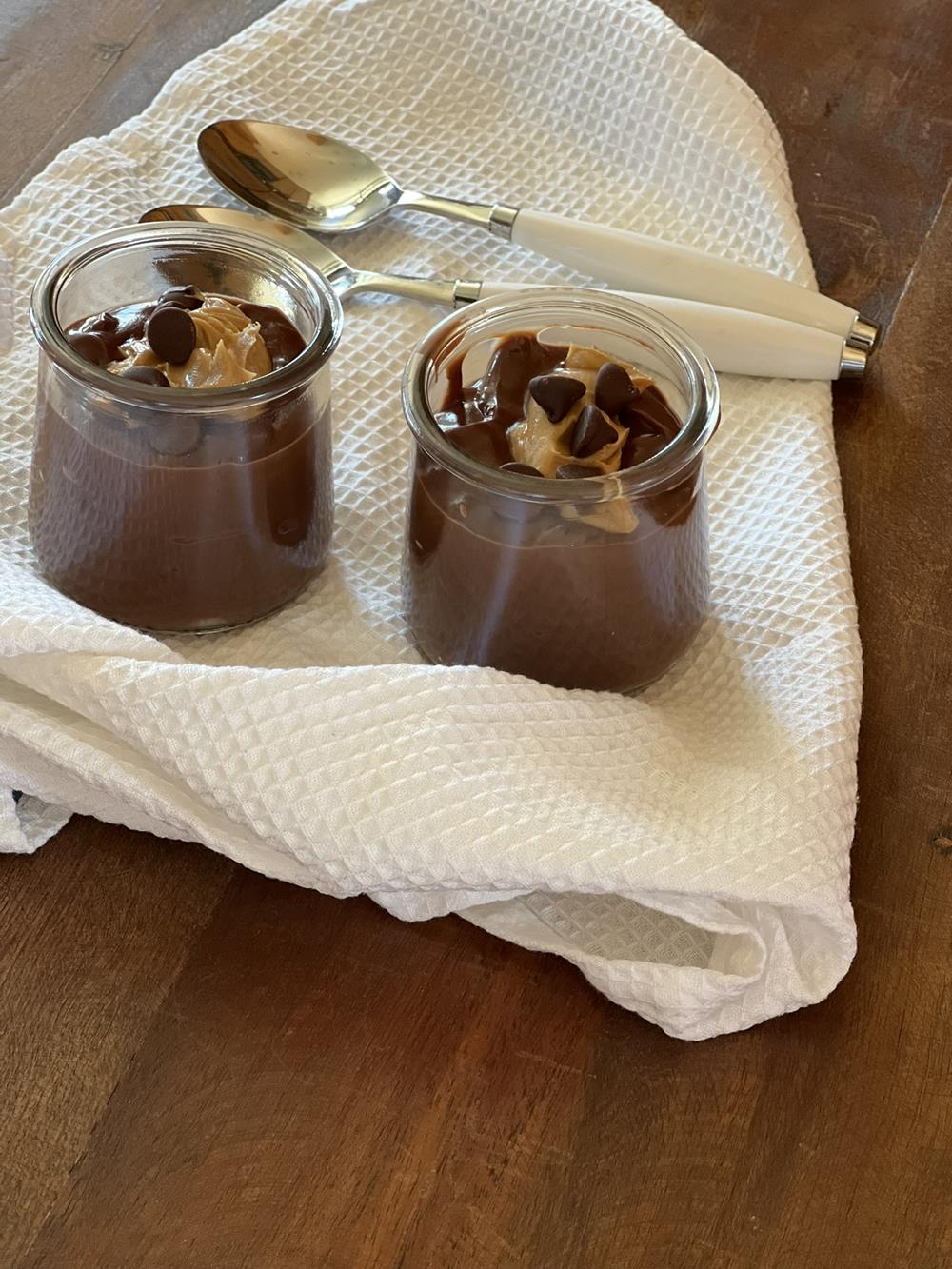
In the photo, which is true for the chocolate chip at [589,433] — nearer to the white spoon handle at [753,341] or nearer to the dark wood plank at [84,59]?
the white spoon handle at [753,341]

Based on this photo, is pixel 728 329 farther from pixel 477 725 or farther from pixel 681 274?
pixel 477 725

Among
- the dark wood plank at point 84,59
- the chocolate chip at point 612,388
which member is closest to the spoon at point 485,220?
the dark wood plank at point 84,59

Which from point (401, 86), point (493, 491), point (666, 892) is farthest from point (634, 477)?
point (401, 86)

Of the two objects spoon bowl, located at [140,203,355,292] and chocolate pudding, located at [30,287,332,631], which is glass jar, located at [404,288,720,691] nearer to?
chocolate pudding, located at [30,287,332,631]

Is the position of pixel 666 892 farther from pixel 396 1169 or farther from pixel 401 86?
pixel 401 86

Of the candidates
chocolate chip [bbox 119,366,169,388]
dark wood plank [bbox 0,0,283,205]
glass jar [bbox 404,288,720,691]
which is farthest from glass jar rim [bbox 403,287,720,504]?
dark wood plank [bbox 0,0,283,205]
